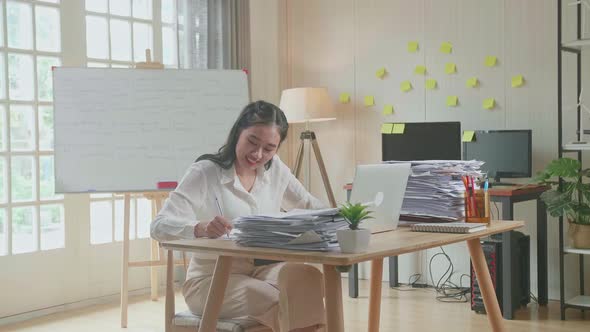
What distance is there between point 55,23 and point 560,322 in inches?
133

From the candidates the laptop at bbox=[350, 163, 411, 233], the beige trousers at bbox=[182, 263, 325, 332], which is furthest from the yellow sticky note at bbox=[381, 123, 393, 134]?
the beige trousers at bbox=[182, 263, 325, 332]

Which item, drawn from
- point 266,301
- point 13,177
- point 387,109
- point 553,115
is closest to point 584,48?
point 553,115

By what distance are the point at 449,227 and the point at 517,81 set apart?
268cm

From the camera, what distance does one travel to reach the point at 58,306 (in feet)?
14.9

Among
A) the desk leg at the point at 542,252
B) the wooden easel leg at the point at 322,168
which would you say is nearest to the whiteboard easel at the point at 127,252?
the wooden easel leg at the point at 322,168

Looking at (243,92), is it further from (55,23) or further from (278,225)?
(278,225)

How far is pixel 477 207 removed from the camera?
8.58 feet

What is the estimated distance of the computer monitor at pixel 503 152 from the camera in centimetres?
456

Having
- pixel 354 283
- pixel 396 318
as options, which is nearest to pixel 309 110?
pixel 354 283

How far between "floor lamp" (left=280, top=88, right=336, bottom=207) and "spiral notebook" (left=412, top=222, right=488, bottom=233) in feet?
9.33

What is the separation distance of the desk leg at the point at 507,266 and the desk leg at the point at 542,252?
36cm

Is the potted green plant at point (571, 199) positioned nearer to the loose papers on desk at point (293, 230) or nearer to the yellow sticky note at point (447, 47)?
the yellow sticky note at point (447, 47)

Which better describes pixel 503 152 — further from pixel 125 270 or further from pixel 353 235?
pixel 353 235

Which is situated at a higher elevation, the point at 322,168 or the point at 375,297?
the point at 322,168
